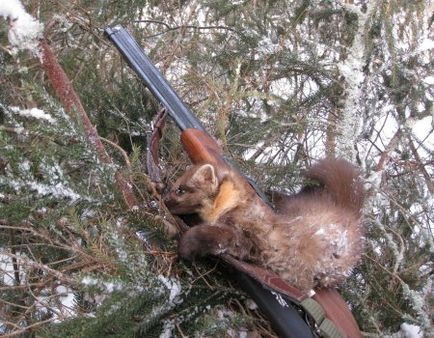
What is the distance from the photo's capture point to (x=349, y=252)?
1723 mm

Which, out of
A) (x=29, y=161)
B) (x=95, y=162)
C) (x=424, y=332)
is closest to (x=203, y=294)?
(x=95, y=162)

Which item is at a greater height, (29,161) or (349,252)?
(29,161)

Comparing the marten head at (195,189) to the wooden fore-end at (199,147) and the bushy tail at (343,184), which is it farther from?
the bushy tail at (343,184)

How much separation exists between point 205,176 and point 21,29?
0.74m

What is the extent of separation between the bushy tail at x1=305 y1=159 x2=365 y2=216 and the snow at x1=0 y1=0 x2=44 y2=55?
3.62 feet

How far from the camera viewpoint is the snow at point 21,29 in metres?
1.62

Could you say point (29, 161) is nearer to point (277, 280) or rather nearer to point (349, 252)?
point (277, 280)

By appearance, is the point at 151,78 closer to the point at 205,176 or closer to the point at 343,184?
the point at 205,176

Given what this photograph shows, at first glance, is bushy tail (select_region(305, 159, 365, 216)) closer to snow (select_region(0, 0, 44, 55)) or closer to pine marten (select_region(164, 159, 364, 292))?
pine marten (select_region(164, 159, 364, 292))

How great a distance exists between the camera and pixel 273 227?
171 centimetres

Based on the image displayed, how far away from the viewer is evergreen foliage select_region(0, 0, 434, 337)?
1.30m

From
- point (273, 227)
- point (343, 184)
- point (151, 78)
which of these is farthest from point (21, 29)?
point (343, 184)

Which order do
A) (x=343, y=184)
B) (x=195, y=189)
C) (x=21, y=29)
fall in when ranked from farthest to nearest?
(x=343, y=184) < (x=195, y=189) < (x=21, y=29)

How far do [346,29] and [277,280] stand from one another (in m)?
2.13
